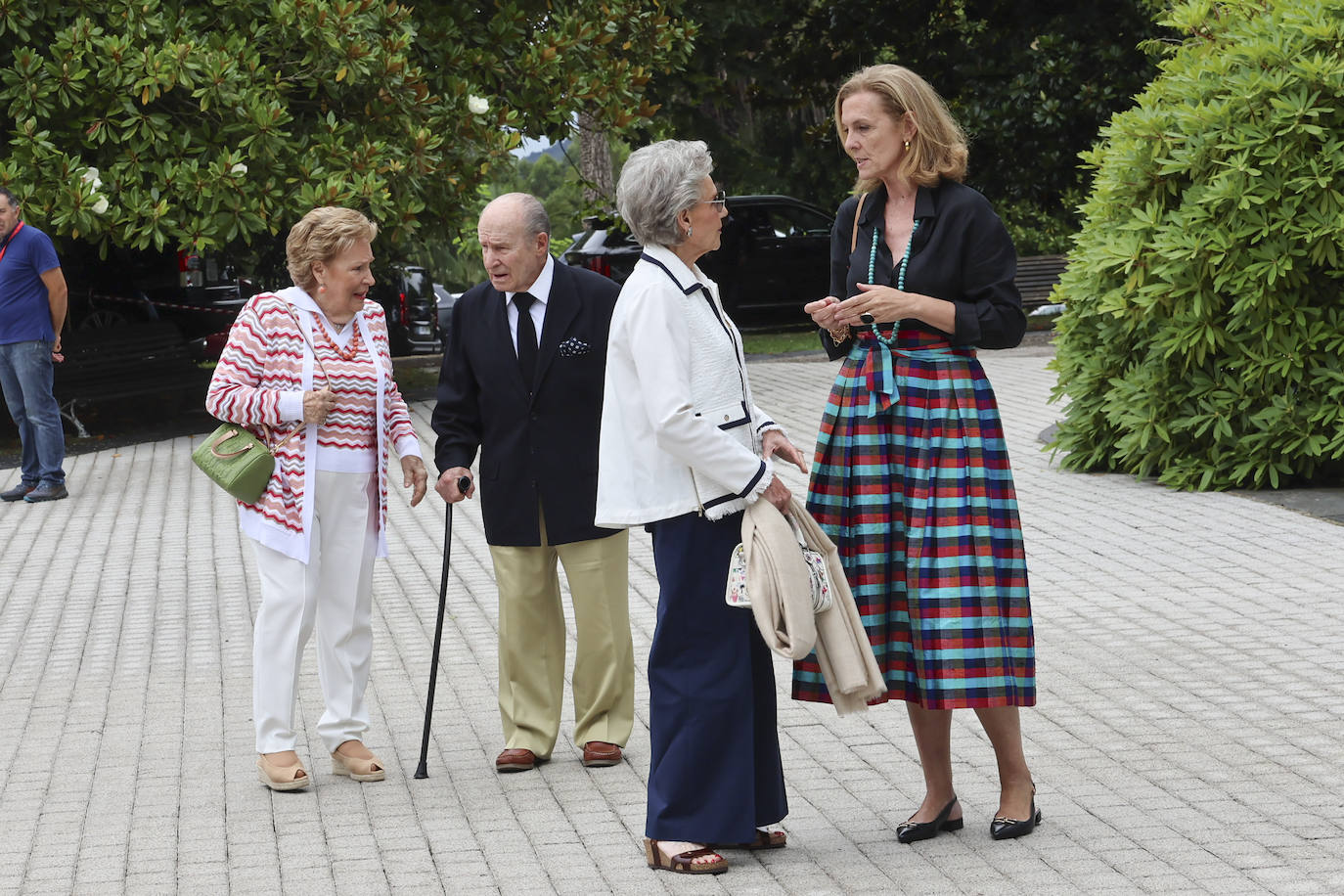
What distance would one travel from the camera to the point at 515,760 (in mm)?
5289

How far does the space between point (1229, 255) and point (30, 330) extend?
24.9 ft

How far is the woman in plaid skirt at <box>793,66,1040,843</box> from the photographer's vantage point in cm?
423

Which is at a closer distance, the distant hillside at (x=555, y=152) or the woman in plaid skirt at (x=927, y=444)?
the woman in plaid skirt at (x=927, y=444)

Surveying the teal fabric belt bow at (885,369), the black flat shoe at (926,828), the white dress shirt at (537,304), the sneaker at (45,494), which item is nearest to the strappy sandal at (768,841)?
the black flat shoe at (926,828)

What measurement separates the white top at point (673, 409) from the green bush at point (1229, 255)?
18.4 feet

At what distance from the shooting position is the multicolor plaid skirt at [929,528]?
423cm

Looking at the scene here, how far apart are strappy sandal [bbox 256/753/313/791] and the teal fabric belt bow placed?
7.11 feet

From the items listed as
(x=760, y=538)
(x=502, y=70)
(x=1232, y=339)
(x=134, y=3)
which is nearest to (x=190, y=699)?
(x=760, y=538)

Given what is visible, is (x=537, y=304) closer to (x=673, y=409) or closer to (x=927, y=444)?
(x=673, y=409)

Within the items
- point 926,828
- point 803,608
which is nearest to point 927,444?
point 803,608

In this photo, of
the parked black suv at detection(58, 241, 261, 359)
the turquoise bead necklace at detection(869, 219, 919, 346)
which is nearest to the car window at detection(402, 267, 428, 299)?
the parked black suv at detection(58, 241, 261, 359)

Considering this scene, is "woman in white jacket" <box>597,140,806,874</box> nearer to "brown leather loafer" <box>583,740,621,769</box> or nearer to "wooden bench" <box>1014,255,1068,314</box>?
"brown leather loafer" <box>583,740,621,769</box>

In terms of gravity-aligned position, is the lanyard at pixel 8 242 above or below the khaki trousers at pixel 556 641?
above

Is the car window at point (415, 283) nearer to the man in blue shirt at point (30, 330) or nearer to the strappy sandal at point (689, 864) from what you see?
the man in blue shirt at point (30, 330)
